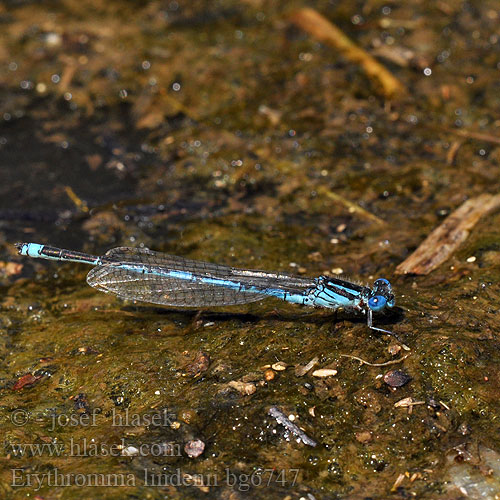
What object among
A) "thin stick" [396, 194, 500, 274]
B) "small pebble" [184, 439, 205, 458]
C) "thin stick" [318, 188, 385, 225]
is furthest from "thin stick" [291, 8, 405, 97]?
"small pebble" [184, 439, 205, 458]

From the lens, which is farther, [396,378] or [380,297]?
[380,297]

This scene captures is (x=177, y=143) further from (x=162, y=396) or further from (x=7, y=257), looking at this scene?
(x=162, y=396)

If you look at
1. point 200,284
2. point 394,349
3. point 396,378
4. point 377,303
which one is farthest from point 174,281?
point 396,378

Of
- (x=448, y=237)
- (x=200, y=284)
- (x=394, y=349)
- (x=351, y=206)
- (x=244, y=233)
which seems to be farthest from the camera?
(x=351, y=206)

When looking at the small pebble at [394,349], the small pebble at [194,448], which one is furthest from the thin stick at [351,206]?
the small pebble at [194,448]

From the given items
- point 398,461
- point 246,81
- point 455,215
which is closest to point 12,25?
point 246,81

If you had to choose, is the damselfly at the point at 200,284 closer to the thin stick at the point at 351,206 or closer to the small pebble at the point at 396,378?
the small pebble at the point at 396,378

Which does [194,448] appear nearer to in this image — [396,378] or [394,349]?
[396,378]
